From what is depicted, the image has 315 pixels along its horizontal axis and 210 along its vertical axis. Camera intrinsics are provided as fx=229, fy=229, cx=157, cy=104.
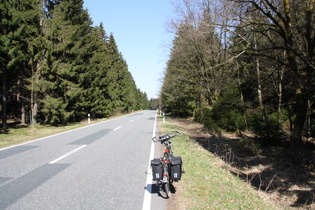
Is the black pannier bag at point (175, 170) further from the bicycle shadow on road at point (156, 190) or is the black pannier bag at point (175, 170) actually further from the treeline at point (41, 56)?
the treeline at point (41, 56)

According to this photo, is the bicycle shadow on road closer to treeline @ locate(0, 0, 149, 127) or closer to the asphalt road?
the asphalt road

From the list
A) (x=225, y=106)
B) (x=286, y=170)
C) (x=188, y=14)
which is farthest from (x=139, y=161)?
(x=188, y=14)

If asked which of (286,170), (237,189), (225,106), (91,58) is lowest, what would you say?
(286,170)

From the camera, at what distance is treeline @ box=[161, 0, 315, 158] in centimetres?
892

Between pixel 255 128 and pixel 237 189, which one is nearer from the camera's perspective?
pixel 237 189

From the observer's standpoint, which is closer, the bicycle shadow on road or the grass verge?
the grass verge

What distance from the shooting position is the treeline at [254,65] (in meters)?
8.92

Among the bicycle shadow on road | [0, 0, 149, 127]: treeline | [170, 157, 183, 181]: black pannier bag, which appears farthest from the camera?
[0, 0, 149, 127]: treeline

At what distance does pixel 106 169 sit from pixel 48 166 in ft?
5.66

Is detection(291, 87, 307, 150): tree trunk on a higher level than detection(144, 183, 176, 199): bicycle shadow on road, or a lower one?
higher

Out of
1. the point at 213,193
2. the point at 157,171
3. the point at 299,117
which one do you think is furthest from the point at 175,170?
the point at 299,117

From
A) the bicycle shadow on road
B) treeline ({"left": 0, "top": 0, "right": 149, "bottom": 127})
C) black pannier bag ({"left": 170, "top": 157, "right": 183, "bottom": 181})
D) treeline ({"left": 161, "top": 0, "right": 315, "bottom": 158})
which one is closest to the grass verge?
the bicycle shadow on road

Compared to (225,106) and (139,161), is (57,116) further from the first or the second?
(139,161)

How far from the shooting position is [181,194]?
15.6 ft
